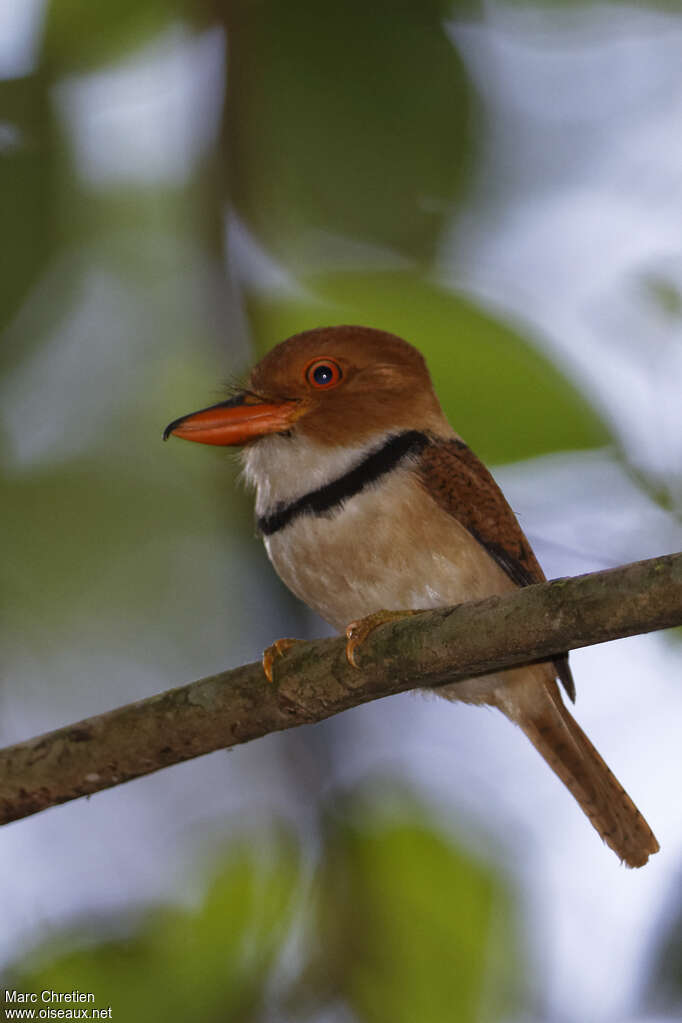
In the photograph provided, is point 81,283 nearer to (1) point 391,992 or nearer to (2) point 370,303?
(2) point 370,303

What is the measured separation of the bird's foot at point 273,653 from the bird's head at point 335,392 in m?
0.64

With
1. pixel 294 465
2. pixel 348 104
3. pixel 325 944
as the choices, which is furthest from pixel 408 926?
pixel 348 104

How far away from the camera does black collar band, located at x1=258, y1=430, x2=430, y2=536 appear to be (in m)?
3.46

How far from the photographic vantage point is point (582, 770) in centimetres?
376

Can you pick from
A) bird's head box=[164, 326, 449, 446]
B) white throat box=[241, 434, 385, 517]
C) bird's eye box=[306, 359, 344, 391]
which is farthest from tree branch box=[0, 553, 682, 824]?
bird's eye box=[306, 359, 344, 391]

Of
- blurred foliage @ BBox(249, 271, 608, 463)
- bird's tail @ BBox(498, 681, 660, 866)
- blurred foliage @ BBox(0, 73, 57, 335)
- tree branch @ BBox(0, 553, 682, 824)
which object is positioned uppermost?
blurred foliage @ BBox(0, 73, 57, 335)

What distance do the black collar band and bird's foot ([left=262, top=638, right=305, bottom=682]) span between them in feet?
1.32

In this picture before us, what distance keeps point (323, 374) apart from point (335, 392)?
0.20 feet

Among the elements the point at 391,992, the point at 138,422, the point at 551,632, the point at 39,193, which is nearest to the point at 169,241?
the point at 138,422

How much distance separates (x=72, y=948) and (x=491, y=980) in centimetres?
93

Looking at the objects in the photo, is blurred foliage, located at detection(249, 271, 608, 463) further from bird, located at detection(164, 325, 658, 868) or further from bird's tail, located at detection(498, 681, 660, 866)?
bird's tail, located at detection(498, 681, 660, 866)

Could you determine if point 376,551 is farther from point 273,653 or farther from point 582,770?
point 582,770

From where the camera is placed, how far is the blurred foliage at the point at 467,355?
3043 mm

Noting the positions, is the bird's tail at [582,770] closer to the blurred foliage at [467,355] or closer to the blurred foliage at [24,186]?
the blurred foliage at [467,355]
